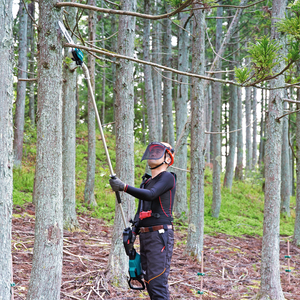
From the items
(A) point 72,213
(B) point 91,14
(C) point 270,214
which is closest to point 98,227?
(A) point 72,213

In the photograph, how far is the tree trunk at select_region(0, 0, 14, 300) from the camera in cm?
248

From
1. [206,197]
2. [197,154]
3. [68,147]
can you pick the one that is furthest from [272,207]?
[206,197]

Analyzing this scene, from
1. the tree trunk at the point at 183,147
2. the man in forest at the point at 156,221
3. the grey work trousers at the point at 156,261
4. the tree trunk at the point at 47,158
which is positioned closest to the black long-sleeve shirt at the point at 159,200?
the man in forest at the point at 156,221

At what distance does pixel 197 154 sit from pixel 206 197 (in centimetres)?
847

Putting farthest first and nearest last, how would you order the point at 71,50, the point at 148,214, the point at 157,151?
the point at 157,151 < the point at 148,214 < the point at 71,50

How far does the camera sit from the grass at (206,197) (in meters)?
10.9

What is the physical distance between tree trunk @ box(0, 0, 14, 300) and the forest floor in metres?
1.92

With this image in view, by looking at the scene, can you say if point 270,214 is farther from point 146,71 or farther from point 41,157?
point 146,71

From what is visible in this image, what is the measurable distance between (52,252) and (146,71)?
30.4 ft

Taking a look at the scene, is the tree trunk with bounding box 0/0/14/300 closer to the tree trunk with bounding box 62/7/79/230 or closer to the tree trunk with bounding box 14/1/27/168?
the tree trunk with bounding box 62/7/79/230

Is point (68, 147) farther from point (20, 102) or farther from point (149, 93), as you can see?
point (20, 102)

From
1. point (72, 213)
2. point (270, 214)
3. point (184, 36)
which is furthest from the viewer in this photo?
point (184, 36)

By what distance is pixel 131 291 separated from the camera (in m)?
4.83

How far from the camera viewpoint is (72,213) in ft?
25.8
